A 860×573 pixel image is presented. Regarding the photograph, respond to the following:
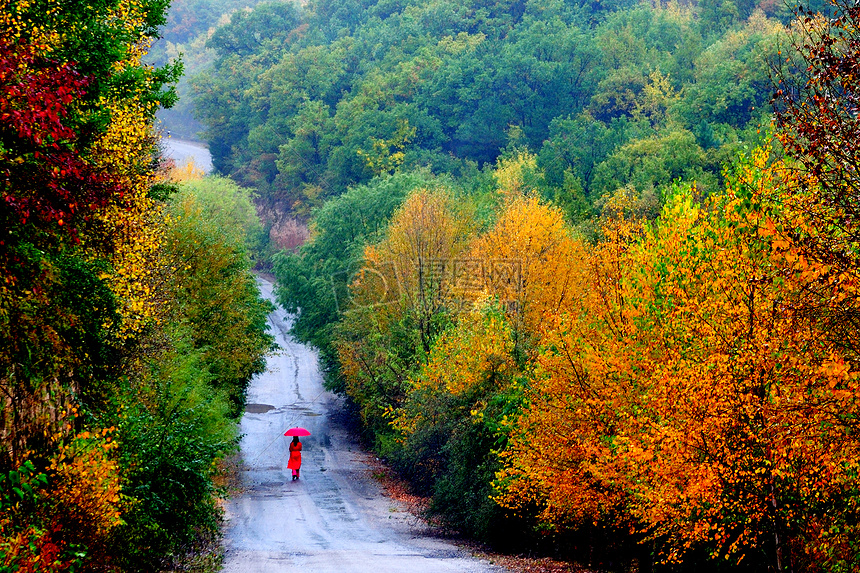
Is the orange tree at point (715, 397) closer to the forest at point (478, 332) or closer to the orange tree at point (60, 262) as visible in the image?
the forest at point (478, 332)

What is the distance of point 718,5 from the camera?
2817 inches

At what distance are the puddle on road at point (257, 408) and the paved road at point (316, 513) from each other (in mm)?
63

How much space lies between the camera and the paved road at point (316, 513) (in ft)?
60.0

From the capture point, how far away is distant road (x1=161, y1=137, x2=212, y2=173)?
87.2 metres

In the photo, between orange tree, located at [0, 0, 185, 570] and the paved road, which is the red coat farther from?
orange tree, located at [0, 0, 185, 570]

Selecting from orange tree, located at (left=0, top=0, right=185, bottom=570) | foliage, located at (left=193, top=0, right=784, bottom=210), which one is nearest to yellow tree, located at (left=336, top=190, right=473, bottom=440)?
foliage, located at (left=193, top=0, right=784, bottom=210)

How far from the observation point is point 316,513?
27016 millimetres

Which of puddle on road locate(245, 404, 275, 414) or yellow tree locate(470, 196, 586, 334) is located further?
puddle on road locate(245, 404, 275, 414)

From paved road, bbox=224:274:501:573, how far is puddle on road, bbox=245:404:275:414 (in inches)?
2.5

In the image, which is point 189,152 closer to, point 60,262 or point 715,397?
point 60,262

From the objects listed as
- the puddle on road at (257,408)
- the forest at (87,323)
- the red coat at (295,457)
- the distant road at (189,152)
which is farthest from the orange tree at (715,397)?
the distant road at (189,152)

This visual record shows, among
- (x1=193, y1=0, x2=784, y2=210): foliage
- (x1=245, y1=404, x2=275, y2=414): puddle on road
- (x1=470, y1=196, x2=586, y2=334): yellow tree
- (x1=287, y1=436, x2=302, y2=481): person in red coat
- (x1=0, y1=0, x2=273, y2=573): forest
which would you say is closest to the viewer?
(x1=0, y1=0, x2=273, y2=573): forest

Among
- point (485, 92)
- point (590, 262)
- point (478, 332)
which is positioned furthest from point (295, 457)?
point (485, 92)

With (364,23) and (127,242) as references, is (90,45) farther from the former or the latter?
(364,23)
